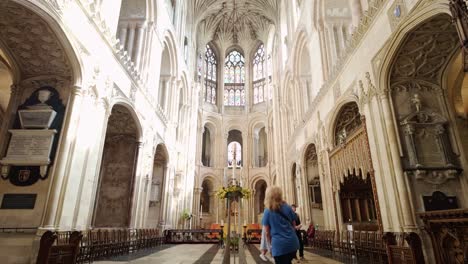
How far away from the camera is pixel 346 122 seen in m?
10.4

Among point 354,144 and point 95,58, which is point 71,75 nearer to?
point 95,58

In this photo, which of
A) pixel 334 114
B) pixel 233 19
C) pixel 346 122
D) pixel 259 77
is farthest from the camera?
pixel 259 77

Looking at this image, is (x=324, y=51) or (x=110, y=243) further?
(x=324, y=51)

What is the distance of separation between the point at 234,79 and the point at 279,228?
28.7 m

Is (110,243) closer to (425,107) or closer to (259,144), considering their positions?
(425,107)

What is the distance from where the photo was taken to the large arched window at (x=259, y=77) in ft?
95.4

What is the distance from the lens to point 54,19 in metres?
5.84

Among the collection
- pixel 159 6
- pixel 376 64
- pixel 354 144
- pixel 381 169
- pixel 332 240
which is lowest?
pixel 332 240

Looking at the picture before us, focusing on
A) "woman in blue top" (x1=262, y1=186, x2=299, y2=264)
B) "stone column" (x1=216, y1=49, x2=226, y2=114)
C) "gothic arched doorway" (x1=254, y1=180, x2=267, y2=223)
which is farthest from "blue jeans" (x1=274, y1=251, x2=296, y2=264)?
"stone column" (x1=216, y1=49, x2=226, y2=114)

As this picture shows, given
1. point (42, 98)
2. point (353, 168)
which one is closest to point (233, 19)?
point (353, 168)

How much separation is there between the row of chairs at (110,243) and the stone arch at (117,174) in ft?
4.34

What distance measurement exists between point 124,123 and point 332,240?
376 inches

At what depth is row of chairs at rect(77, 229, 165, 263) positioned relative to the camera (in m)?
6.43

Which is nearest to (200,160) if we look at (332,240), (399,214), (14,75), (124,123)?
Answer: (124,123)
